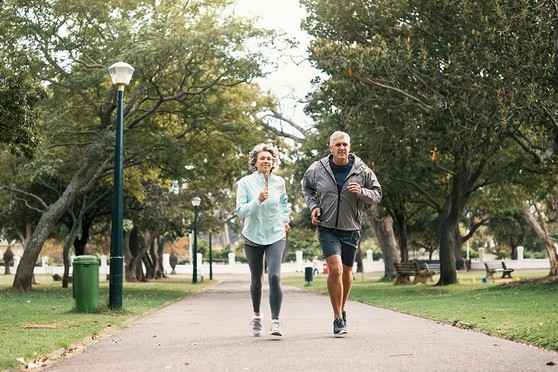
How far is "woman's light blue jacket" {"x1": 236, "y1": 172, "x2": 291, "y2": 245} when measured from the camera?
9.64 metres

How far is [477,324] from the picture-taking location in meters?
11.4

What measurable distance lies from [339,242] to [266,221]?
822 millimetres

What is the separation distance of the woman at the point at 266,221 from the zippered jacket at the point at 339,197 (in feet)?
1.20

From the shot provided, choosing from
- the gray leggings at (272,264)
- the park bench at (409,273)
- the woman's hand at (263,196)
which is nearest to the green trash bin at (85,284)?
the gray leggings at (272,264)

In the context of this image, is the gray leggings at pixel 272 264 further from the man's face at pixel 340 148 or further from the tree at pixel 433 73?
the tree at pixel 433 73

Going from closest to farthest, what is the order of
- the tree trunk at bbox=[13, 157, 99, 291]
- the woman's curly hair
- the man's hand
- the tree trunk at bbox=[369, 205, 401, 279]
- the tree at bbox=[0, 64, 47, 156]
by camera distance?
the man's hand
the woman's curly hair
the tree at bbox=[0, 64, 47, 156]
the tree trunk at bbox=[13, 157, 99, 291]
the tree trunk at bbox=[369, 205, 401, 279]

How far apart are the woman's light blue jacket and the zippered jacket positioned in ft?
1.13

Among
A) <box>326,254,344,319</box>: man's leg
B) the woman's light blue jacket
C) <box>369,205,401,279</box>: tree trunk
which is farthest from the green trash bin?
<box>369,205,401,279</box>: tree trunk

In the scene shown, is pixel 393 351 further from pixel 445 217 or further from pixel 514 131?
pixel 445 217

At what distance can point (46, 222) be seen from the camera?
27797mm

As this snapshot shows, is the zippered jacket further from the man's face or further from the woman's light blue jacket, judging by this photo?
the woman's light blue jacket

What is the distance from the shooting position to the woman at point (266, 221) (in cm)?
963

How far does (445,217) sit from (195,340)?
22274 millimetres

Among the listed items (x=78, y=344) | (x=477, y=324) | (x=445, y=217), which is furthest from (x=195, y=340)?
(x=445, y=217)
